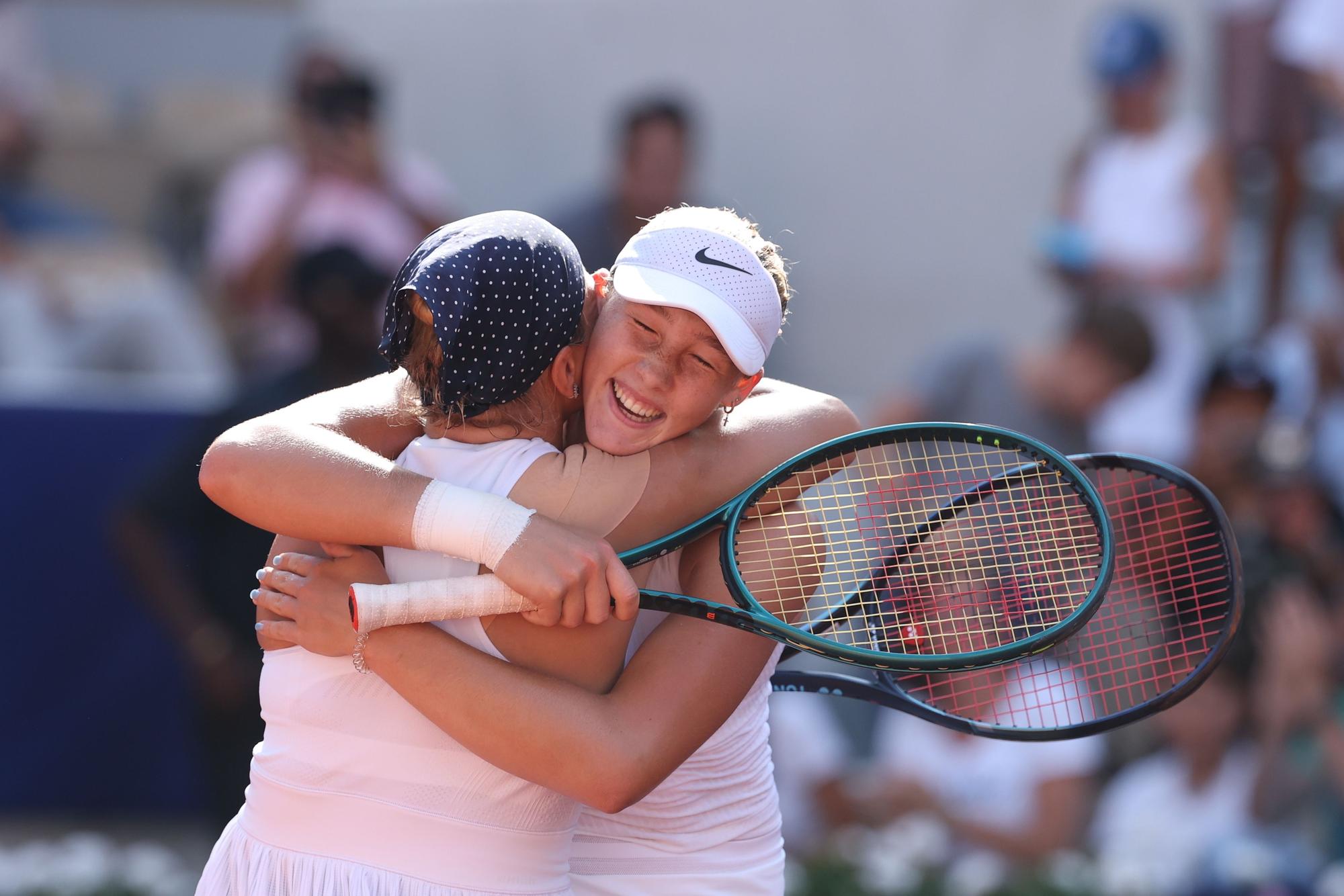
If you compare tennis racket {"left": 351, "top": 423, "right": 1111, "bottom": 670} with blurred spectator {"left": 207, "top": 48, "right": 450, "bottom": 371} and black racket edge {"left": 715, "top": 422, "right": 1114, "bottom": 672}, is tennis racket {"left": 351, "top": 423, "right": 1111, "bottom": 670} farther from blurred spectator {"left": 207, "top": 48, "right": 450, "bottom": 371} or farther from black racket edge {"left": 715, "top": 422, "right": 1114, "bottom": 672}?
blurred spectator {"left": 207, "top": 48, "right": 450, "bottom": 371}

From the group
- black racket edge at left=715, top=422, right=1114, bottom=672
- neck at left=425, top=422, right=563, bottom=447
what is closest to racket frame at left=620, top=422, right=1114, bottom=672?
black racket edge at left=715, top=422, right=1114, bottom=672

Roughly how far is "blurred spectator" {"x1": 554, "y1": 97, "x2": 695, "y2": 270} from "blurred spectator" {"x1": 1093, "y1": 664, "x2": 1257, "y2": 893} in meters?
2.54

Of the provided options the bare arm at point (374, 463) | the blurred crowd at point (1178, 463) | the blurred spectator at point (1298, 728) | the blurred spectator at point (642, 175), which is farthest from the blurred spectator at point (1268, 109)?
the bare arm at point (374, 463)

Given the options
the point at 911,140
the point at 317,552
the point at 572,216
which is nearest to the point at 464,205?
the point at 572,216

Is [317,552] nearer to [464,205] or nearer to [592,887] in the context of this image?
[592,887]

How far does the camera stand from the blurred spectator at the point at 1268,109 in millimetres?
6094

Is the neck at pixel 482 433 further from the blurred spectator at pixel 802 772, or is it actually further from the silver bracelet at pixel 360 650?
the blurred spectator at pixel 802 772

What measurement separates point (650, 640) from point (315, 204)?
4.05 metres

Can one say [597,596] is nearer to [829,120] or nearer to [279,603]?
[279,603]

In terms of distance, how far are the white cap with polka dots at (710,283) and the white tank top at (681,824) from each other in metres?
0.34

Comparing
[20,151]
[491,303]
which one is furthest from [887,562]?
[20,151]

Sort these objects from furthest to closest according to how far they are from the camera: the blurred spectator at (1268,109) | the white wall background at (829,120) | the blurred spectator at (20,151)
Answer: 1. the blurred spectator at (20,151)
2. the white wall background at (829,120)
3. the blurred spectator at (1268,109)

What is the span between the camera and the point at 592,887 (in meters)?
2.29

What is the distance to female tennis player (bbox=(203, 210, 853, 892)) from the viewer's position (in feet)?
6.64
